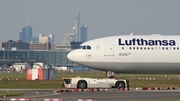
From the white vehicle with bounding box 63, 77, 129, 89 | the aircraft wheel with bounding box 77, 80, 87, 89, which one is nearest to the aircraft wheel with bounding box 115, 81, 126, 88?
the white vehicle with bounding box 63, 77, 129, 89

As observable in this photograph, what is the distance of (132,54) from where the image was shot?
7762 centimetres

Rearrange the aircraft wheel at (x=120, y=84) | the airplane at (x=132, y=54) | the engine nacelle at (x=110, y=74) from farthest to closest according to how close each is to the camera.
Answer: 1. the engine nacelle at (x=110, y=74)
2. the airplane at (x=132, y=54)
3. the aircraft wheel at (x=120, y=84)

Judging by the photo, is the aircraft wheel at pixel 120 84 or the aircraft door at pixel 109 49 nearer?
the aircraft wheel at pixel 120 84

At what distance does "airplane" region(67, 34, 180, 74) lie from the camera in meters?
77.7

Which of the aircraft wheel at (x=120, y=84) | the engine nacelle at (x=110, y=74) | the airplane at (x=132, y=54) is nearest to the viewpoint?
the aircraft wheel at (x=120, y=84)

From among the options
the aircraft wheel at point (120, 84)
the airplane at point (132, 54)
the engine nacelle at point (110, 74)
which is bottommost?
the aircraft wheel at point (120, 84)

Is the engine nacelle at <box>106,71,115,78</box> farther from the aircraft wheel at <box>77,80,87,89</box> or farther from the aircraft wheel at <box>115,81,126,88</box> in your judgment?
the aircraft wheel at <box>77,80,87,89</box>

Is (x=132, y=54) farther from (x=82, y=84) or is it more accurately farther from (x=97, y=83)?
(x=82, y=84)

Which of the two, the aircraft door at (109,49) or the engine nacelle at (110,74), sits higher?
the aircraft door at (109,49)

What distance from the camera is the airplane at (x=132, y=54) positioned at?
77688 millimetres

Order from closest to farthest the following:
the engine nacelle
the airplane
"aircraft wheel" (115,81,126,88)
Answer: "aircraft wheel" (115,81,126,88)
the airplane
the engine nacelle

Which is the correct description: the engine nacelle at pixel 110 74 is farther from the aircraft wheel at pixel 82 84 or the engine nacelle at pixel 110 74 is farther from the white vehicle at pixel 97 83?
the aircraft wheel at pixel 82 84

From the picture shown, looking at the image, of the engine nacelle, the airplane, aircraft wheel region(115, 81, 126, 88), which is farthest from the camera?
the engine nacelle

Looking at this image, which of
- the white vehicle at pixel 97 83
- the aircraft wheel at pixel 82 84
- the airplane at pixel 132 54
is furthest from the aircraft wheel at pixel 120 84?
the aircraft wheel at pixel 82 84
